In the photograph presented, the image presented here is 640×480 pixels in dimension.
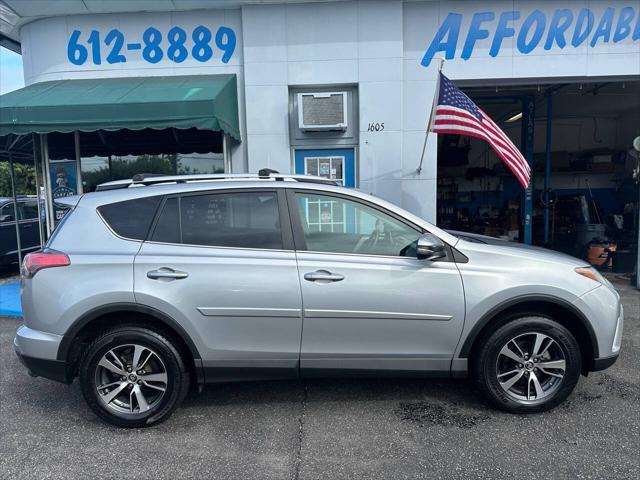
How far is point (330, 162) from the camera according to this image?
7844mm

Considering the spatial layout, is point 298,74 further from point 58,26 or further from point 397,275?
point 397,275

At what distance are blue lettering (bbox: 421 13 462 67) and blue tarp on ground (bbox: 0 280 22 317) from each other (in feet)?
24.4

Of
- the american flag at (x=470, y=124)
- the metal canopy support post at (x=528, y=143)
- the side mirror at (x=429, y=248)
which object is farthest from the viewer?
the metal canopy support post at (x=528, y=143)

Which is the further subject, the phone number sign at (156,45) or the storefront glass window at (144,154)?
the storefront glass window at (144,154)

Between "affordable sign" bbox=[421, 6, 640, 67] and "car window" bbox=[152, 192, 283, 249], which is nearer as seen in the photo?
"car window" bbox=[152, 192, 283, 249]

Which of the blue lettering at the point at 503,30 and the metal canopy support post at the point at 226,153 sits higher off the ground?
the blue lettering at the point at 503,30

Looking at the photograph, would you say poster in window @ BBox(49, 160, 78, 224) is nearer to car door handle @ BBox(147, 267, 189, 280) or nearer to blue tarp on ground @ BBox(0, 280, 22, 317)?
blue tarp on ground @ BBox(0, 280, 22, 317)

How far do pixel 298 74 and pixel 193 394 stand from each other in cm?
571

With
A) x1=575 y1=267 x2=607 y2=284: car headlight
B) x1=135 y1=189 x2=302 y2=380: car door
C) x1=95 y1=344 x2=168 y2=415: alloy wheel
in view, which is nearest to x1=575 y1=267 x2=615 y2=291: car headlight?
x1=575 y1=267 x2=607 y2=284: car headlight

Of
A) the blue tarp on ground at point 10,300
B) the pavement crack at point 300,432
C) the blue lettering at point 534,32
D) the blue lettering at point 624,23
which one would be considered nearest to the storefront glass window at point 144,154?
the blue tarp on ground at point 10,300

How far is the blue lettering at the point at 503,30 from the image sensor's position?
7445 mm

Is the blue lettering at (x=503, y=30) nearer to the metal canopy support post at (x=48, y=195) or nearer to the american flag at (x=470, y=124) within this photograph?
the american flag at (x=470, y=124)

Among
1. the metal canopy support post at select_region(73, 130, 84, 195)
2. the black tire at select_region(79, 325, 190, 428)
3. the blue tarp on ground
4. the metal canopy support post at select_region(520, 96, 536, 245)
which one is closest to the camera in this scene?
the black tire at select_region(79, 325, 190, 428)

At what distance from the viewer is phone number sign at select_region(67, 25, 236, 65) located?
772 cm
